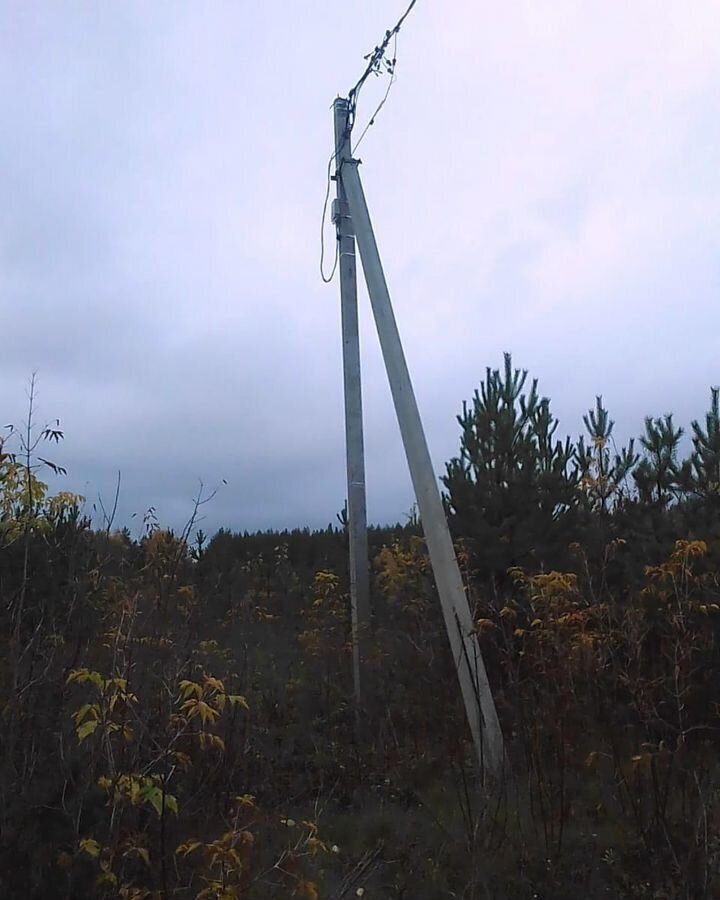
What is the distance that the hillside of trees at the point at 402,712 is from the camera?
2.86 meters

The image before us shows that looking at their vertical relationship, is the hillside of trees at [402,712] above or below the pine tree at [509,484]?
below

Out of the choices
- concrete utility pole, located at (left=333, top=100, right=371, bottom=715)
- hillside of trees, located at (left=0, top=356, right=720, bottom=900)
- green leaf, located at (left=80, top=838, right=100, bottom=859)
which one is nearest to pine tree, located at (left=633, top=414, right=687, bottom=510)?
hillside of trees, located at (left=0, top=356, right=720, bottom=900)

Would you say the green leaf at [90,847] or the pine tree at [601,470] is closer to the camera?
the green leaf at [90,847]

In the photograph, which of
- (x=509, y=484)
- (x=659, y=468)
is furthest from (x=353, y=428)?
(x=659, y=468)

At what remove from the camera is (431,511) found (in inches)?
178

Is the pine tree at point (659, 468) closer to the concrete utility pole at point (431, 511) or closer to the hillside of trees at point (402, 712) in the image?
the hillside of trees at point (402, 712)

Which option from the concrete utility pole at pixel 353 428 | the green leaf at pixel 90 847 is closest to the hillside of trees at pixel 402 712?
the green leaf at pixel 90 847

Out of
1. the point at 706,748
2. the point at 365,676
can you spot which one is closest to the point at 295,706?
the point at 365,676

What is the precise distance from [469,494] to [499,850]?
12.2ft

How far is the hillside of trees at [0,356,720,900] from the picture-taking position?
2855mm

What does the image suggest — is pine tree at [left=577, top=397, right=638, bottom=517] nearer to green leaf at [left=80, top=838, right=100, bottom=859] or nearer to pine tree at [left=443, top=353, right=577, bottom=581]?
pine tree at [left=443, top=353, right=577, bottom=581]

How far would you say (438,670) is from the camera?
5.99 meters

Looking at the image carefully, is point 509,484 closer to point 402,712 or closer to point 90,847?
point 402,712

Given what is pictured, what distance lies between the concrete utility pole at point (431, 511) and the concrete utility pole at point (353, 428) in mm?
704
